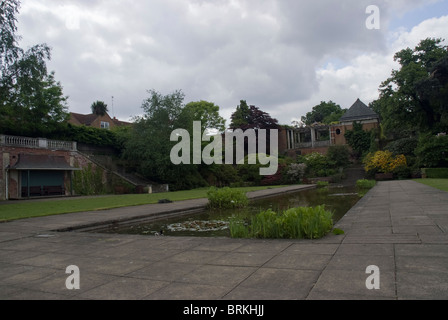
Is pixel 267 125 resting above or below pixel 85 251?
above

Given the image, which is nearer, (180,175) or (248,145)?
(180,175)

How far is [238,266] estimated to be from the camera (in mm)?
3758

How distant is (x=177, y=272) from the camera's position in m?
3.62

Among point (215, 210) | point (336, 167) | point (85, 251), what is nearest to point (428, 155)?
point (336, 167)

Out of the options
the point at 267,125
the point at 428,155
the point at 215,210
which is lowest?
the point at 215,210

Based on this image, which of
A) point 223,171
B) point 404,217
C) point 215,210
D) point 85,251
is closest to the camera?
point 85,251

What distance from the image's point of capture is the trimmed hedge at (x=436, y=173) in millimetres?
27844

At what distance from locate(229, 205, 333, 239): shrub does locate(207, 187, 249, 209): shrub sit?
6.79 m

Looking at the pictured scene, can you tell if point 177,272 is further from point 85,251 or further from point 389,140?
point 389,140

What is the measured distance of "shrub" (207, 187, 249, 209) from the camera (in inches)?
501

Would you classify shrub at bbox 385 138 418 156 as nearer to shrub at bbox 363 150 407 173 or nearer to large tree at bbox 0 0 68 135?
shrub at bbox 363 150 407 173

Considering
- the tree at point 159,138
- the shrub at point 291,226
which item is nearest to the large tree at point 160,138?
the tree at point 159,138

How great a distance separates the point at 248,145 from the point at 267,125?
4779mm

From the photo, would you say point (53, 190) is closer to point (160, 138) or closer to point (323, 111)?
point (160, 138)
